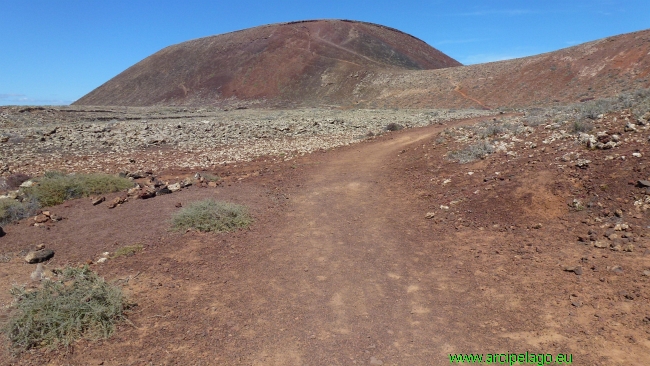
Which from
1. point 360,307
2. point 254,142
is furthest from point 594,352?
point 254,142

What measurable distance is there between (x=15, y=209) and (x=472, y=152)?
10.4 meters

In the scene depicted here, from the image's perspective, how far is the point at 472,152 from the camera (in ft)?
35.6

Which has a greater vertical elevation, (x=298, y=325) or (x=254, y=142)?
(x=254, y=142)

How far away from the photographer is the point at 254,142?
18109 mm

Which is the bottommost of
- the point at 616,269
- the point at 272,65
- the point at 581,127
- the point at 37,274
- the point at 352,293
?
the point at 352,293

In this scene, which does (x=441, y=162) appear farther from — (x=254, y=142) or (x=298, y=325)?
(x=254, y=142)

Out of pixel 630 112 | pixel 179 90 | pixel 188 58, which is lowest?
pixel 630 112

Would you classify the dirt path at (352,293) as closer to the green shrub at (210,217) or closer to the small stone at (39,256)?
the green shrub at (210,217)

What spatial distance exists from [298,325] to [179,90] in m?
72.1

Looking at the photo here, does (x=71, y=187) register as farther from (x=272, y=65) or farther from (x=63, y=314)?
(x=272, y=65)

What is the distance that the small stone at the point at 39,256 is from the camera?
20.8 feet

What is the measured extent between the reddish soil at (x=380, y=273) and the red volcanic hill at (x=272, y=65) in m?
48.1

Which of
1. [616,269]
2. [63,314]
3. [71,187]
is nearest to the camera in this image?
[63,314]

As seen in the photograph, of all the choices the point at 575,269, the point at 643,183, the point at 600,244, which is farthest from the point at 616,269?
the point at 643,183
